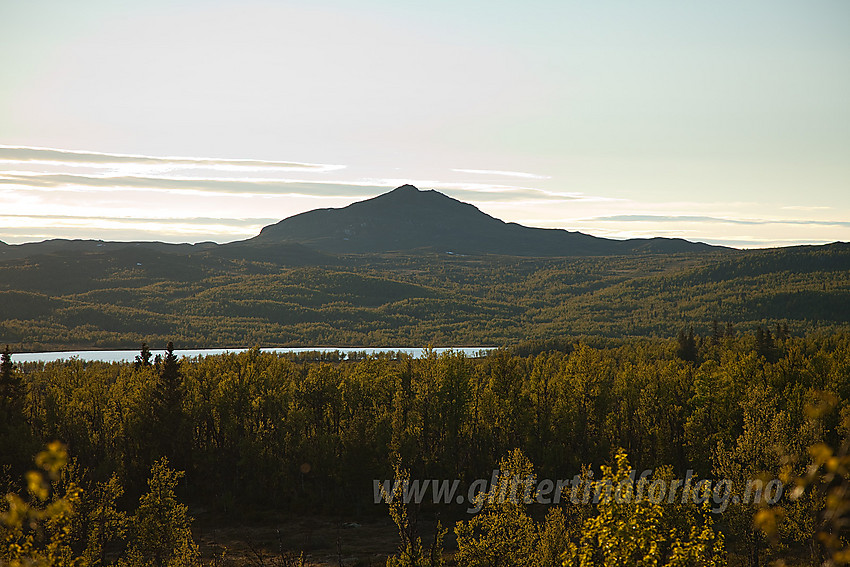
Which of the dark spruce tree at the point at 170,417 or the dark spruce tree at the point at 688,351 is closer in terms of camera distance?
the dark spruce tree at the point at 170,417

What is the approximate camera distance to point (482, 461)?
3905 inches

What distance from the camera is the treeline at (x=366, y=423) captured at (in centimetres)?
9375

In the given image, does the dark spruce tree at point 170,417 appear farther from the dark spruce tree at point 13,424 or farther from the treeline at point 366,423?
the dark spruce tree at point 13,424

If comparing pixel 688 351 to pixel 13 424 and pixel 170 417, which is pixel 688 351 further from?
pixel 13 424

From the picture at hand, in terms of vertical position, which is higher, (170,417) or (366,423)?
(170,417)

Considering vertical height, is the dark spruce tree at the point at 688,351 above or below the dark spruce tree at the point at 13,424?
above

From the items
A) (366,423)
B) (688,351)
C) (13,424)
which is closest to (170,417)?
(13,424)

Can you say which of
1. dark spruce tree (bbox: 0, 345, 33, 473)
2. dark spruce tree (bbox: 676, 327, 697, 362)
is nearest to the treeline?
dark spruce tree (bbox: 0, 345, 33, 473)

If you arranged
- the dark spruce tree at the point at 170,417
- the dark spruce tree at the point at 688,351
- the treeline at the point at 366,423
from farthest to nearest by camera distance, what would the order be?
the dark spruce tree at the point at 688,351, the dark spruce tree at the point at 170,417, the treeline at the point at 366,423

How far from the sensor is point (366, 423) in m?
99.4

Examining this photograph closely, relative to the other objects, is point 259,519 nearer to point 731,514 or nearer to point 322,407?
point 322,407

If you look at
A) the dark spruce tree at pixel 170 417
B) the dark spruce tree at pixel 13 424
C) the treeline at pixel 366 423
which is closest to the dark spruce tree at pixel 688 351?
the treeline at pixel 366 423

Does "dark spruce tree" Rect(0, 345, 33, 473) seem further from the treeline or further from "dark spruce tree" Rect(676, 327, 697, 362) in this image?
"dark spruce tree" Rect(676, 327, 697, 362)

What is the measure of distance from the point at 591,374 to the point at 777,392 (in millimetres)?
26482
